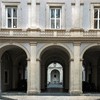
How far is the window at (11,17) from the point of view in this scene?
35188 millimetres

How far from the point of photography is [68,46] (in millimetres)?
33844

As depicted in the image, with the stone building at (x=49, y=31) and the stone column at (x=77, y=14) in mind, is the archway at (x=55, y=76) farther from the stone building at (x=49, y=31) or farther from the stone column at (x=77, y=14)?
the stone column at (x=77, y=14)

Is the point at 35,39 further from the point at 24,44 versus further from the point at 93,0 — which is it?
the point at 93,0

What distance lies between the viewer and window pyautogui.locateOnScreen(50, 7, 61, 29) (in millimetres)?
35250

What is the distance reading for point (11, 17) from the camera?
3534 cm

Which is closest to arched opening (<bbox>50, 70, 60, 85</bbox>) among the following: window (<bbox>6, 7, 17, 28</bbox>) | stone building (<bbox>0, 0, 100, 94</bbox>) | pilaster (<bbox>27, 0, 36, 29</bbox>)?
stone building (<bbox>0, 0, 100, 94</bbox>)

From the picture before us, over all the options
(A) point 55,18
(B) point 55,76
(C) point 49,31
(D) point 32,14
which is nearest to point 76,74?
(C) point 49,31

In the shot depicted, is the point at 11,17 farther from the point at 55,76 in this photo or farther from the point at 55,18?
the point at 55,76

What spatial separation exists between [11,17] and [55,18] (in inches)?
180

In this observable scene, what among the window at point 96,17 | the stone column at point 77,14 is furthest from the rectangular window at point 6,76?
the window at point 96,17

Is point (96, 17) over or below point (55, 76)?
over

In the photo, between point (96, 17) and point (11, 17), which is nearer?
point (96, 17)

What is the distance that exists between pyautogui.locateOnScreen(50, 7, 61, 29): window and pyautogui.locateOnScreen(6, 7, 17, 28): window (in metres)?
3.75

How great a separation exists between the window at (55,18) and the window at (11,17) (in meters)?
3.75
